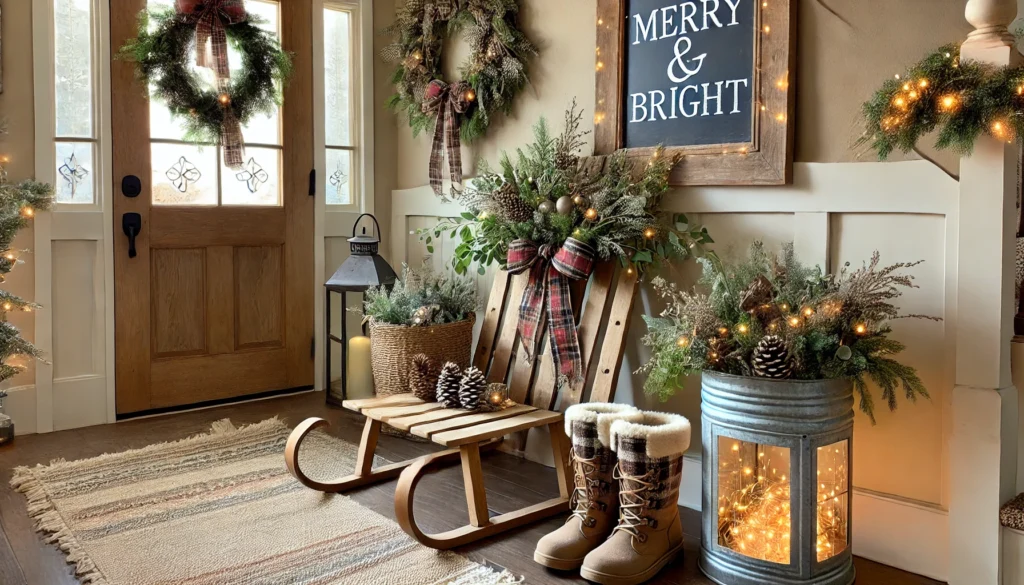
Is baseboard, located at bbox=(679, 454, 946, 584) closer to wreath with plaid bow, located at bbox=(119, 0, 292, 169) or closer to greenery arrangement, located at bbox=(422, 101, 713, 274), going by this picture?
greenery arrangement, located at bbox=(422, 101, 713, 274)

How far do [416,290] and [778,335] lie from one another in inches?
64.5

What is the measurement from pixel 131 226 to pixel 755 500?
8.92ft

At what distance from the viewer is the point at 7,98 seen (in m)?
3.27

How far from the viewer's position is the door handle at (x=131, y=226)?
357cm

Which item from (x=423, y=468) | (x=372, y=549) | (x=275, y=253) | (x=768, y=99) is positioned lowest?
(x=372, y=549)

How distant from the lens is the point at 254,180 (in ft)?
12.9

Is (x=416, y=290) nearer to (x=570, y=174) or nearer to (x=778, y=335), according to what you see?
(x=570, y=174)

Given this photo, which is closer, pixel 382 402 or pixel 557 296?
pixel 382 402

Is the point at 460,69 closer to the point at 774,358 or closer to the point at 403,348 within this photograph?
the point at 403,348

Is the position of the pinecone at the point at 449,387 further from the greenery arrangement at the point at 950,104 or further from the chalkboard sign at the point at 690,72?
the greenery arrangement at the point at 950,104

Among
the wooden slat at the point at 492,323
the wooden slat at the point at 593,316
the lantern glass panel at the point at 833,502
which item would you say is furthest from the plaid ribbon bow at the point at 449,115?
the lantern glass panel at the point at 833,502

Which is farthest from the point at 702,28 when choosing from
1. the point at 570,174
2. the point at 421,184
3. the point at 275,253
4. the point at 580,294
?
the point at 275,253

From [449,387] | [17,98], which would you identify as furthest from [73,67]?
[449,387]

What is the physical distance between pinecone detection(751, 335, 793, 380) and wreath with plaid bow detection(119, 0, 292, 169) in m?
2.58
